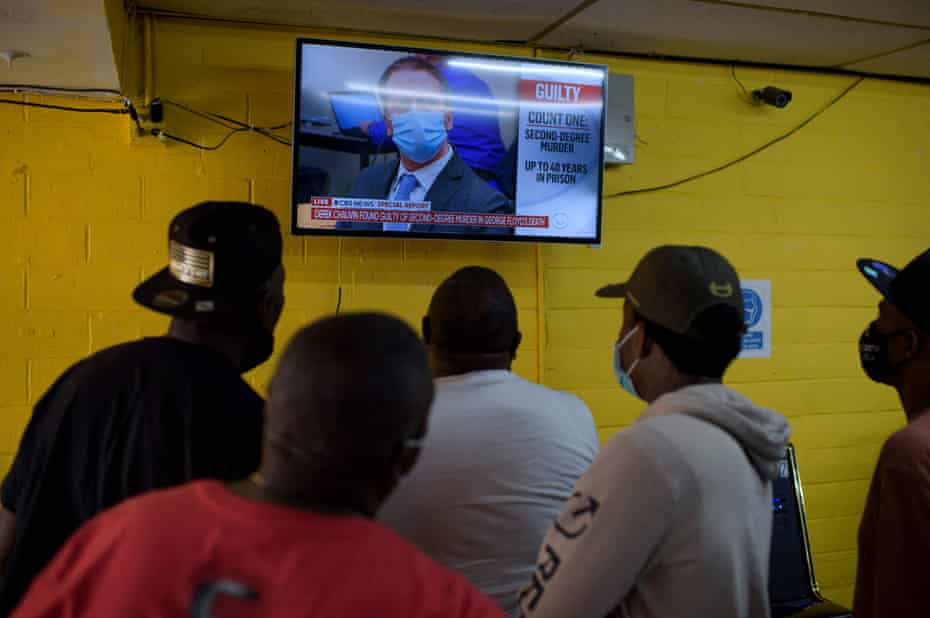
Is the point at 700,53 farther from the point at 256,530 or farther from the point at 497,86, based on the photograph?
the point at 256,530

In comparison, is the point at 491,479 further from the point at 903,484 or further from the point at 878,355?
the point at 878,355

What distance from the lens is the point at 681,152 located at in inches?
144

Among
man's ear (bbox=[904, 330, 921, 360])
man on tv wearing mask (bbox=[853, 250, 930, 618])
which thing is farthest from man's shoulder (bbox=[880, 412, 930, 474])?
man's ear (bbox=[904, 330, 921, 360])

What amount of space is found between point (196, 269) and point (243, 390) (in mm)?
313

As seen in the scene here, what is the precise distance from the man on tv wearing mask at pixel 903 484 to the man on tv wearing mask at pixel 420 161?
1.61 metres

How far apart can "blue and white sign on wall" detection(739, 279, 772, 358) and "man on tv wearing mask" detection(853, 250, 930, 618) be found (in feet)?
6.08

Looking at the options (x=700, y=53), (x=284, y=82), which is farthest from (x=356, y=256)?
(x=700, y=53)

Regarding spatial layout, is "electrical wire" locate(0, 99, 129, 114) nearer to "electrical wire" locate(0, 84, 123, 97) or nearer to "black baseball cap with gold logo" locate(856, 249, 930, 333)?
"electrical wire" locate(0, 84, 123, 97)

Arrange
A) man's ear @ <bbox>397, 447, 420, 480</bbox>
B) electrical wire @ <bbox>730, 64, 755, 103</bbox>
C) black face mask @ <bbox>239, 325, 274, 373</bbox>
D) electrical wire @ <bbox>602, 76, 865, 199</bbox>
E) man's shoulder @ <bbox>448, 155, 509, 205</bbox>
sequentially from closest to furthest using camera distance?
1. man's ear @ <bbox>397, 447, 420, 480</bbox>
2. black face mask @ <bbox>239, 325, 274, 373</bbox>
3. man's shoulder @ <bbox>448, 155, 509, 205</bbox>
4. electrical wire @ <bbox>602, 76, 865, 199</bbox>
5. electrical wire @ <bbox>730, 64, 755, 103</bbox>

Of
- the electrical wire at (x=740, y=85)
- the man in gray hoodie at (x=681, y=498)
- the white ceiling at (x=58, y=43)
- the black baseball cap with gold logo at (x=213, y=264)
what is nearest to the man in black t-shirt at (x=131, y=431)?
the black baseball cap with gold logo at (x=213, y=264)

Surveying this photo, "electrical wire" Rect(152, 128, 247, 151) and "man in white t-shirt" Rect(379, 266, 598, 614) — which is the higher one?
"electrical wire" Rect(152, 128, 247, 151)

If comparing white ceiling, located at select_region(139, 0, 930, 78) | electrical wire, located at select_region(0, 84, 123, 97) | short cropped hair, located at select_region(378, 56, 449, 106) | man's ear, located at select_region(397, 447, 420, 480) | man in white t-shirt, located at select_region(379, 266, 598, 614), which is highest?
white ceiling, located at select_region(139, 0, 930, 78)

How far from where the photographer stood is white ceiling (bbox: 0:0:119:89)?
84.5 inches

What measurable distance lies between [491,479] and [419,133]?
1.66 m
